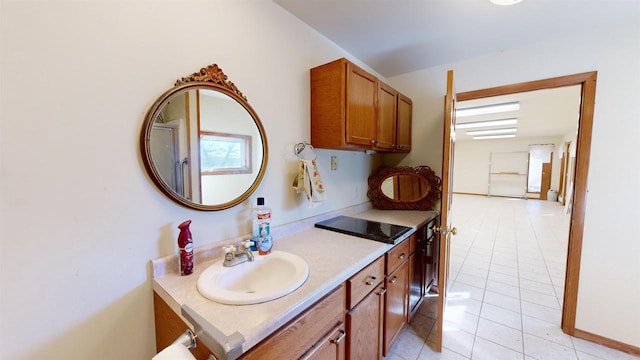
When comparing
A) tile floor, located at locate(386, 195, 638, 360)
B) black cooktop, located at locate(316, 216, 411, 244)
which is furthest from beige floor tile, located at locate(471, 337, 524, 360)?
black cooktop, located at locate(316, 216, 411, 244)

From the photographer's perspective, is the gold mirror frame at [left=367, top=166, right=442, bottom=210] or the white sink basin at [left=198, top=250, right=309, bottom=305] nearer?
the white sink basin at [left=198, top=250, right=309, bottom=305]

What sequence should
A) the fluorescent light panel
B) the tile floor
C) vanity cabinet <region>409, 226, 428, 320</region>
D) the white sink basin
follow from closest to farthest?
the white sink basin < the tile floor < vanity cabinet <region>409, 226, 428, 320</region> < the fluorescent light panel

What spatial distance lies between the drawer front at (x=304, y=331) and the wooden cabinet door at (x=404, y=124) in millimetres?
1593

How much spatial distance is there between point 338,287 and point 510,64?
91.2 inches

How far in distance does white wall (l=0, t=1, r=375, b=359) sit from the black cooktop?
0.82m

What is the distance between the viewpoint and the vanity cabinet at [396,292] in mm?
1465

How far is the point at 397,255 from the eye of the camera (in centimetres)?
155

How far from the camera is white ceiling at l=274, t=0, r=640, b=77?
144cm

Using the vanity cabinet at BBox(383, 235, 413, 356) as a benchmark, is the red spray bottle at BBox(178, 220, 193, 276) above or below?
above

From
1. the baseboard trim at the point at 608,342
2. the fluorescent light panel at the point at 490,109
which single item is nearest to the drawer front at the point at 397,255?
the baseboard trim at the point at 608,342

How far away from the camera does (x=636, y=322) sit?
161cm

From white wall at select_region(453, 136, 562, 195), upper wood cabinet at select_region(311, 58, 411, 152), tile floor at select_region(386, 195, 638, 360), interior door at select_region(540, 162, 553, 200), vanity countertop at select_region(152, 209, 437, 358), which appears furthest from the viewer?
white wall at select_region(453, 136, 562, 195)

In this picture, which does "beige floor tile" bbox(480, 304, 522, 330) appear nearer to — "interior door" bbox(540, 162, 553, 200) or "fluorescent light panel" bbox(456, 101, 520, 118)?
"fluorescent light panel" bbox(456, 101, 520, 118)

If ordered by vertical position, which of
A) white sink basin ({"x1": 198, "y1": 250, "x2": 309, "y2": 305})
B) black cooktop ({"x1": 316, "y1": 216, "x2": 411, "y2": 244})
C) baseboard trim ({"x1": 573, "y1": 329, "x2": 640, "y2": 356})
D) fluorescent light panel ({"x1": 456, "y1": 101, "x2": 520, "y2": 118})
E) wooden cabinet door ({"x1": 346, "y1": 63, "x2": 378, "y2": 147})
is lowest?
baseboard trim ({"x1": 573, "y1": 329, "x2": 640, "y2": 356})
